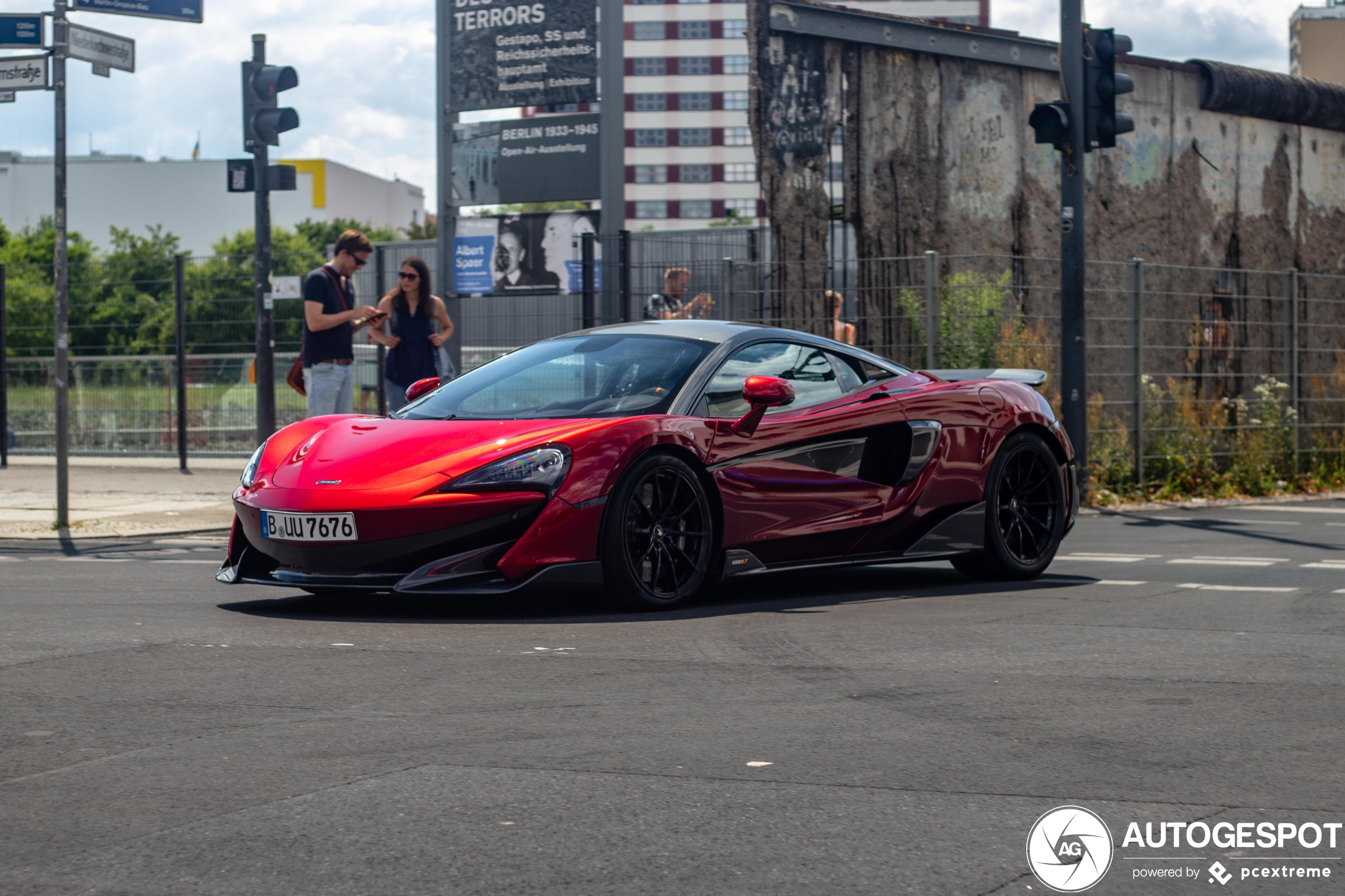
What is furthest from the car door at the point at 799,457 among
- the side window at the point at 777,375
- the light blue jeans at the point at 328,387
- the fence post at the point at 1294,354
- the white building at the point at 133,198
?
the white building at the point at 133,198

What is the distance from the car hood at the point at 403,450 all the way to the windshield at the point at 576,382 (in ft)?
0.81

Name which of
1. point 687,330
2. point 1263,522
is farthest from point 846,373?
point 1263,522

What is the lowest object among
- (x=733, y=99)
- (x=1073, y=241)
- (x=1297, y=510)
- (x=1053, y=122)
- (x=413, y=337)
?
(x=1297, y=510)

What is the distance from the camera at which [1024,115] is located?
15.9m

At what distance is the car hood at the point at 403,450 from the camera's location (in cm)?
667

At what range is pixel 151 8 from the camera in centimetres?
1184

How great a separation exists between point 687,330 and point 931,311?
6.16m

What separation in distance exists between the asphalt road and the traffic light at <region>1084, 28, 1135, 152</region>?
6.12 meters

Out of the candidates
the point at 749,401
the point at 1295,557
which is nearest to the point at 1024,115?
the point at 1295,557

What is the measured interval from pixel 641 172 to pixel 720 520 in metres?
105

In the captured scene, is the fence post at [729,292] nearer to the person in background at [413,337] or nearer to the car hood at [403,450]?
the person in background at [413,337]

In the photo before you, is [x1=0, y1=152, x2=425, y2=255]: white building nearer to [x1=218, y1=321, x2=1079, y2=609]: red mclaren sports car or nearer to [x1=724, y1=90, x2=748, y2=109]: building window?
[x1=724, y1=90, x2=748, y2=109]: building window

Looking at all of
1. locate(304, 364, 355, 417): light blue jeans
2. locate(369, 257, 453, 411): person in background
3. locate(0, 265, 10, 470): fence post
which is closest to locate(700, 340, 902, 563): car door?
locate(369, 257, 453, 411): person in background

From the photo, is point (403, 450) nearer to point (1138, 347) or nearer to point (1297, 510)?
point (1138, 347)
